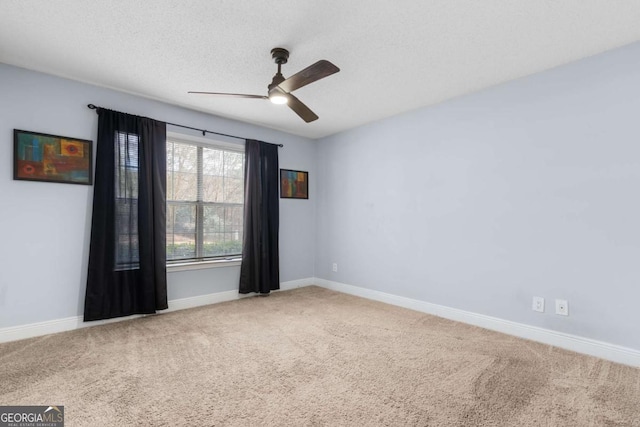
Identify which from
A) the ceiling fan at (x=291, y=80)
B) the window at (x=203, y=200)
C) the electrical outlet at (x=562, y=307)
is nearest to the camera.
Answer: the ceiling fan at (x=291, y=80)

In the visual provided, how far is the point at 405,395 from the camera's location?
1.91 metres

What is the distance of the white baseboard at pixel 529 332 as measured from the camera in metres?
2.35

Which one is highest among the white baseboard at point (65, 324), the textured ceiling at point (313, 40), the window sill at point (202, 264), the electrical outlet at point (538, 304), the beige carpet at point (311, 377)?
the textured ceiling at point (313, 40)

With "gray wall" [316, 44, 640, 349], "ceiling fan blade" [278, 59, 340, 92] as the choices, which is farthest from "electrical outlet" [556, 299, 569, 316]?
"ceiling fan blade" [278, 59, 340, 92]

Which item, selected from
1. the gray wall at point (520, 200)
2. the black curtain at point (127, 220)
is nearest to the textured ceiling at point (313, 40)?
the gray wall at point (520, 200)

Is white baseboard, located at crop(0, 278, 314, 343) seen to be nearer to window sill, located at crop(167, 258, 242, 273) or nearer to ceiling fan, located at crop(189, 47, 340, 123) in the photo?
window sill, located at crop(167, 258, 242, 273)

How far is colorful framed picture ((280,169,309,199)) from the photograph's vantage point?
15.5 ft

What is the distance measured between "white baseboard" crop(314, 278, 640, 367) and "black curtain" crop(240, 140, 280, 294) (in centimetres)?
151

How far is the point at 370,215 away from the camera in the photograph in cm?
430

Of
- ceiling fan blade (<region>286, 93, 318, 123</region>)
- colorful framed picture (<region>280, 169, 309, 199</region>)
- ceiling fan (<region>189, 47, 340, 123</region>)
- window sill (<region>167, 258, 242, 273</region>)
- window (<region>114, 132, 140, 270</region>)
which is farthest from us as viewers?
colorful framed picture (<region>280, 169, 309, 199</region>)

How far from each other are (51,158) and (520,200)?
4.42 m

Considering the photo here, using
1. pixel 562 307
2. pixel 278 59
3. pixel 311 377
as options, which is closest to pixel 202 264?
pixel 311 377

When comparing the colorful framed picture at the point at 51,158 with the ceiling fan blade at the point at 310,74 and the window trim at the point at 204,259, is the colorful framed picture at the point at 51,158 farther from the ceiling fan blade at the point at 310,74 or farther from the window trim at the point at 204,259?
→ the ceiling fan blade at the point at 310,74

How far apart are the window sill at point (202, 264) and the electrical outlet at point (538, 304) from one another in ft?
11.0
